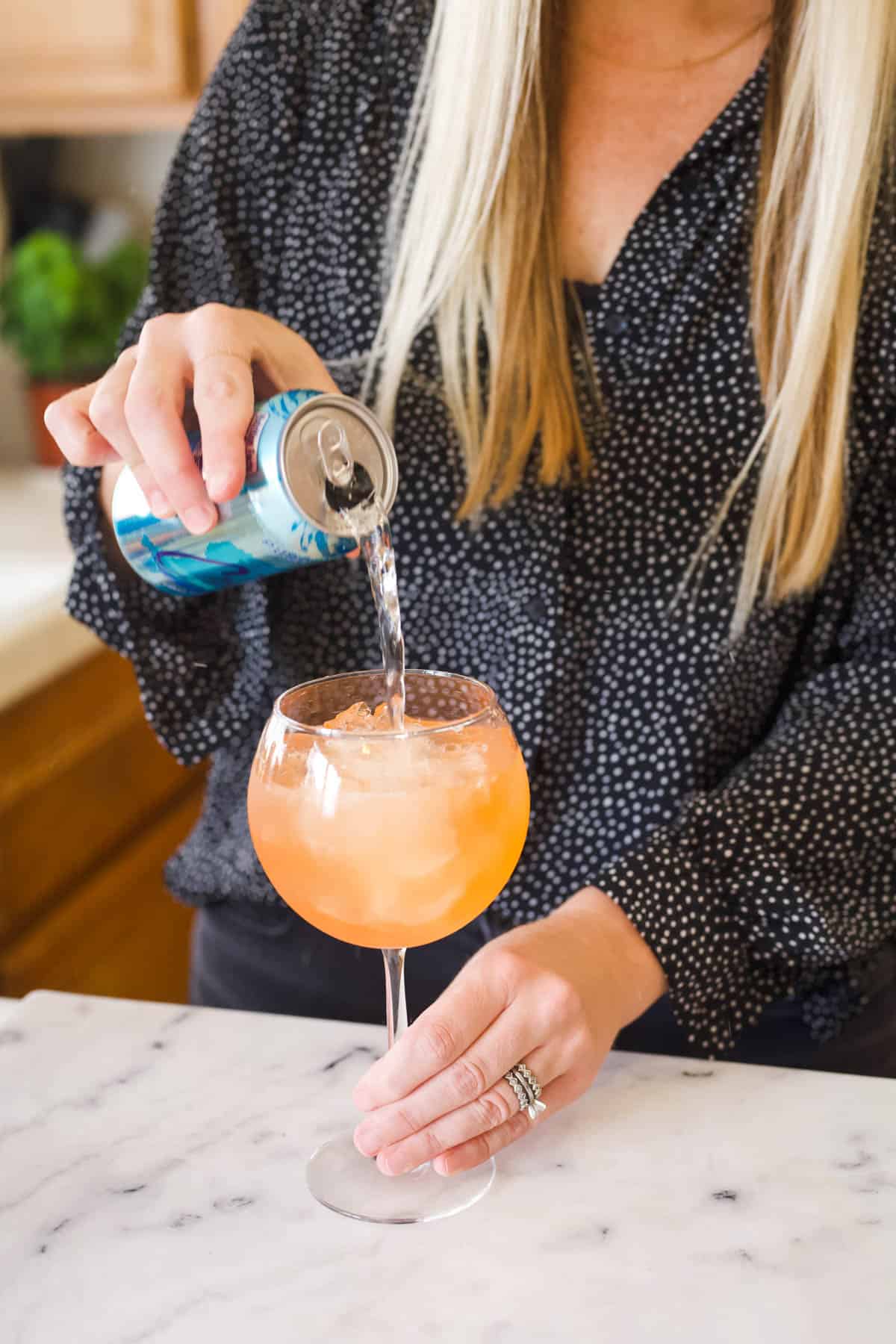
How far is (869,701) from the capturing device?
1059 millimetres

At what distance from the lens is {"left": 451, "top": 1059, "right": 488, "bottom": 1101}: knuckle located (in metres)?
0.73

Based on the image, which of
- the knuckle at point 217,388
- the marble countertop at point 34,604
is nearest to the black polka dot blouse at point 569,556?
the knuckle at point 217,388

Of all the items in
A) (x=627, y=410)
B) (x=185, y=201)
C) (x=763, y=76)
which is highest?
(x=763, y=76)

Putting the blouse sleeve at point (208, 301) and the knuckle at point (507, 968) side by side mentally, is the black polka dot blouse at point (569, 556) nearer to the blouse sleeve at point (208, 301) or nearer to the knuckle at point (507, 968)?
the blouse sleeve at point (208, 301)

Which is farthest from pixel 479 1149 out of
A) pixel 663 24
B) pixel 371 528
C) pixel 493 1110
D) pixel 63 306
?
pixel 63 306

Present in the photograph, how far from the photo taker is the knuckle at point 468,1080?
735 mm

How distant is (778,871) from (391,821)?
39 centimetres

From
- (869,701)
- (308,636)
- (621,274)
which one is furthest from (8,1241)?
(621,274)

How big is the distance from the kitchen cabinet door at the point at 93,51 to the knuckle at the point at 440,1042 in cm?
186

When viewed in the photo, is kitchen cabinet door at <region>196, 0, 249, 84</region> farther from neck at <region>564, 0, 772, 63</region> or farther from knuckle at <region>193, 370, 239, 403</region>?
knuckle at <region>193, 370, 239, 403</region>

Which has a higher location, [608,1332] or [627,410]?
Answer: [627,410]

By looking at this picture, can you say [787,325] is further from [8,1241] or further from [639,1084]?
[8,1241]

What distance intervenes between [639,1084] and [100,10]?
6.54ft

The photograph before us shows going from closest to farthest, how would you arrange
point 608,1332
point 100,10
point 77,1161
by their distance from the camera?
point 608,1332 → point 77,1161 → point 100,10
